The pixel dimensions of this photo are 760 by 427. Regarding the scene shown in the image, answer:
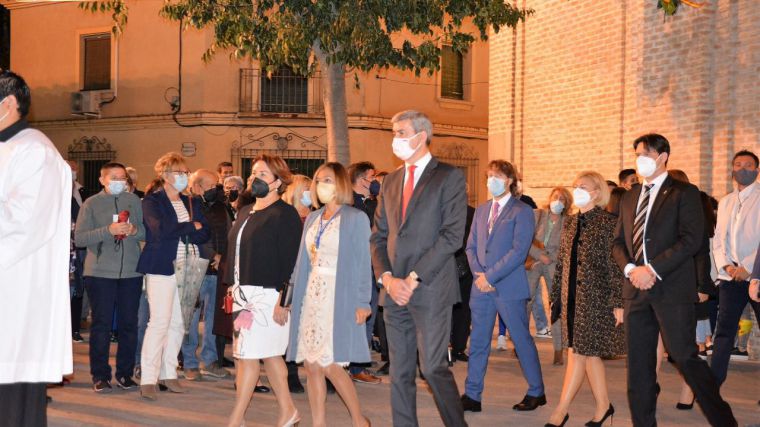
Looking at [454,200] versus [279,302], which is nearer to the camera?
[454,200]

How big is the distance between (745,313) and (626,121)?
3.20 metres

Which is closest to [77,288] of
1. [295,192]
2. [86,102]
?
[295,192]

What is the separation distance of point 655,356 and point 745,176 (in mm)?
3377

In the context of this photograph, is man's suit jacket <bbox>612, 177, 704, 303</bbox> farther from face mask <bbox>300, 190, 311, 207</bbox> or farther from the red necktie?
face mask <bbox>300, 190, 311, 207</bbox>

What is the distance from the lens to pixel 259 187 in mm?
7625

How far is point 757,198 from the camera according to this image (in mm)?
9773

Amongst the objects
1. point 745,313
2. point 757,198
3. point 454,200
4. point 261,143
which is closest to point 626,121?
point 745,313

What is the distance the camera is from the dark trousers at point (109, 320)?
9461 mm

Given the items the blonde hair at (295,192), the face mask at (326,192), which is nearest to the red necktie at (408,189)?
the face mask at (326,192)

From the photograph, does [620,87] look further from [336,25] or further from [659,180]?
[659,180]

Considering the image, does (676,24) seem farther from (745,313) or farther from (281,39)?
(281,39)

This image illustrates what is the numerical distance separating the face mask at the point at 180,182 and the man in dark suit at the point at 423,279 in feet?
10.3

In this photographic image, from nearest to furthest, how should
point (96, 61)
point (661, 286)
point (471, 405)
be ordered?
point (661, 286) → point (471, 405) → point (96, 61)

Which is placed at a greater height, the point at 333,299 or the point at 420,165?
the point at 420,165
